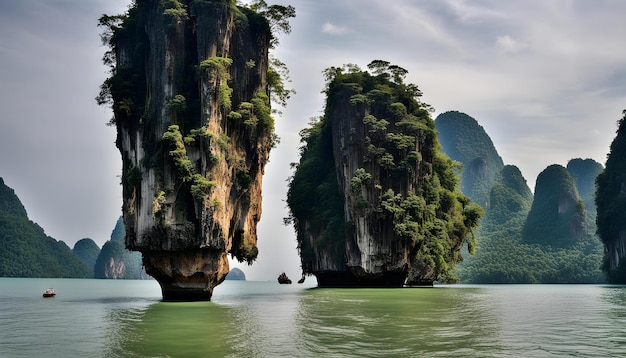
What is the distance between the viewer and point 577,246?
80.8m

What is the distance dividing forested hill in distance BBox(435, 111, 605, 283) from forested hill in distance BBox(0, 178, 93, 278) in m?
73.0

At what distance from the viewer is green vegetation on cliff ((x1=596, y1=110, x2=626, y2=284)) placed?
55.8 metres

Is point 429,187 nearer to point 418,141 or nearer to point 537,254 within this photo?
point 418,141

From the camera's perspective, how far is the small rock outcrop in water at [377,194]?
41000mm

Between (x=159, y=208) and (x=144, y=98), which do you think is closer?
(x=159, y=208)

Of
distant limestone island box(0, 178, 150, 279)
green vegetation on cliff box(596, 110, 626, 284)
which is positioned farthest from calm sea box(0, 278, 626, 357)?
distant limestone island box(0, 178, 150, 279)

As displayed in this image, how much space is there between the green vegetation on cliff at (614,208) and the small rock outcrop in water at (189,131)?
43.5m

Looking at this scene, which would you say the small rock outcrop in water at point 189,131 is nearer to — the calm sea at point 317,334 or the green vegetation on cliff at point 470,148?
the calm sea at point 317,334

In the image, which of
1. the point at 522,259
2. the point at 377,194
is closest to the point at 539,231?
the point at 522,259

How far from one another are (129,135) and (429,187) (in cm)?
2549

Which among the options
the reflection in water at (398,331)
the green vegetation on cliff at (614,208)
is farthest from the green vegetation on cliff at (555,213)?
the reflection in water at (398,331)

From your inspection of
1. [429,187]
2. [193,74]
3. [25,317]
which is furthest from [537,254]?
[25,317]

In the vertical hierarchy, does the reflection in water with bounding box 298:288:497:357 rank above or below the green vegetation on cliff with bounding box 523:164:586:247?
below

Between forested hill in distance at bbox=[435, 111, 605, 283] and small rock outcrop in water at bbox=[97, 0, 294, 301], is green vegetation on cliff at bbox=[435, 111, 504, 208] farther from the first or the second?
small rock outcrop in water at bbox=[97, 0, 294, 301]
